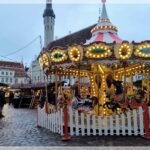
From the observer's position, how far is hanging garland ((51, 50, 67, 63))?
34.6 ft

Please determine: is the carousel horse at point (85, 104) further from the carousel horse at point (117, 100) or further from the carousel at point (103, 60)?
the carousel horse at point (117, 100)

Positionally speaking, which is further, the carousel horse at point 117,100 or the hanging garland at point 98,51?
the carousel horse at point 117,100

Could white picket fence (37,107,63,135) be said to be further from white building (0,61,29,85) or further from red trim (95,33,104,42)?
white building (0,61,29,85)

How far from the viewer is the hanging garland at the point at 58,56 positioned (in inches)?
415

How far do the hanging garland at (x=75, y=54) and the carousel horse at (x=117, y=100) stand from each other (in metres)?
2.11

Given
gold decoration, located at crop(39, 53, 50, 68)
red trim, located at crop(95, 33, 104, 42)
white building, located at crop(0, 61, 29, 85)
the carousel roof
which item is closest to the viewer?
gold decoration, located at crop(39, 53, 50, 68)

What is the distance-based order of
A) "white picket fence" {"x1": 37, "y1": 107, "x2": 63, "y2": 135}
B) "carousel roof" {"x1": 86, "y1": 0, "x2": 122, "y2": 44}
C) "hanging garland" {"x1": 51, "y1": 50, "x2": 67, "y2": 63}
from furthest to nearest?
"carousel roof" {"x1": 86, "y1": 0, "x2": 122, "y2": 44}
"hanging garland" {"x1": 51, "y1": 50, "x2": 67, "y2": 63}
"white picket fence" {"x1": 37, "y1": 107, "x2": 63, "y2": 135}

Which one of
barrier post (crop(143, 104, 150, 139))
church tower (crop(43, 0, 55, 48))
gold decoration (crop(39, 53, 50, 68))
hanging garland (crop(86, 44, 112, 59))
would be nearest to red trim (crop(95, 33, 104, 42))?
hanging garland (crop(86, 44, 112, 59))

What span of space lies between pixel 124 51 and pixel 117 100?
2353 millimetres

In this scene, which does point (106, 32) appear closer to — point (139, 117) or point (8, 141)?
point (139, 117)

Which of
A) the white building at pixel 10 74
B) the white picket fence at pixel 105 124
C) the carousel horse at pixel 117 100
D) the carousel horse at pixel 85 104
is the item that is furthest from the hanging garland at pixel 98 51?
the white building at pixel 10 74

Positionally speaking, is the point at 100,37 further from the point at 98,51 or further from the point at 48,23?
the point at 48,23

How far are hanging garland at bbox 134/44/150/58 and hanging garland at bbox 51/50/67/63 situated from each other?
245 cm

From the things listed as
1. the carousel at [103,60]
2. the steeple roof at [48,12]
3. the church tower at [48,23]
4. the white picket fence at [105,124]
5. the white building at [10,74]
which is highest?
the steeple roof at [48,12]
